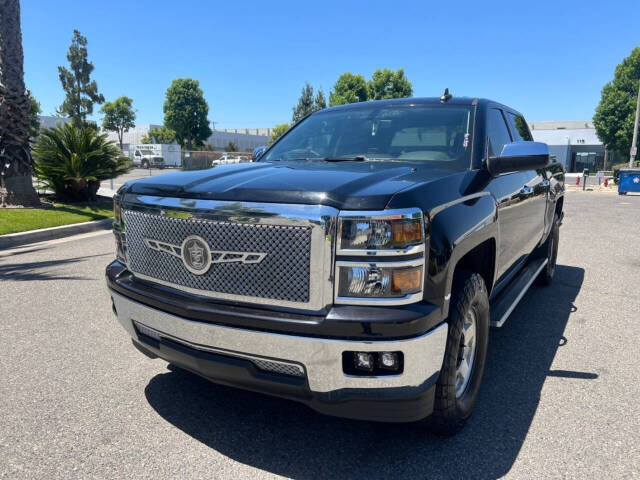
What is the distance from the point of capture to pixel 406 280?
2029 mm

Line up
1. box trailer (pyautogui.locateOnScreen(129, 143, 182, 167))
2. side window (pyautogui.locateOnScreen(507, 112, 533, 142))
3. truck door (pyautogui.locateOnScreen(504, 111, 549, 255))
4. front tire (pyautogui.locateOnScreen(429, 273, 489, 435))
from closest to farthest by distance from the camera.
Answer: front tire (pyautogui.locateOnScreen(429, 273, 489, 435))
truck door (pyautogui.locateOnScreen(504, 111, 549, 255))
side window (pyautogui.locateOnScreen(507, 112, 533, 142))
box trailer (pyautogui.locateOnScreen(129, 143, 182, 167))

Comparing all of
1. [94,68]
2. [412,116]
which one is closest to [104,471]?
[412,116]

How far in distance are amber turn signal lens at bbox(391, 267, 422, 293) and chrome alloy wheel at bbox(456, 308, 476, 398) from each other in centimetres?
59

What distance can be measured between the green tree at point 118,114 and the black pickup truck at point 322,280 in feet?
222

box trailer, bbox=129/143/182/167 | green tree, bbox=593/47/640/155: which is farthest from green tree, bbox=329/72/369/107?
green tree, bbox=593/47/640/155

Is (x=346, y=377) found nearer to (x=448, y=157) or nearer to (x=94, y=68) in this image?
(x=448, y=157)

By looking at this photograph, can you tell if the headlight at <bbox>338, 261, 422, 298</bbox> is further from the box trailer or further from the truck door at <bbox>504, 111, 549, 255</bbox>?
the box trailer

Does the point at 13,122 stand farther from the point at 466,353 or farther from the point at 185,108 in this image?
the point at 185,108

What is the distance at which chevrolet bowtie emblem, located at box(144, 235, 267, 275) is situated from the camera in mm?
Answer: 2184

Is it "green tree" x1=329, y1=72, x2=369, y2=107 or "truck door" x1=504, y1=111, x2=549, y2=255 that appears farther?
"green tree" x1=329, y1=72, x2=369, y2=107

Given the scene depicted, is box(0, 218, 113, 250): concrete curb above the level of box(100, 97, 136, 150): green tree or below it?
below

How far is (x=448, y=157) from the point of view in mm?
3201

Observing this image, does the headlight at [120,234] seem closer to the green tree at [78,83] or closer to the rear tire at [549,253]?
the rear tire at [549,253]

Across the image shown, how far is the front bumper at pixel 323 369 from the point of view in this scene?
2025 mm
